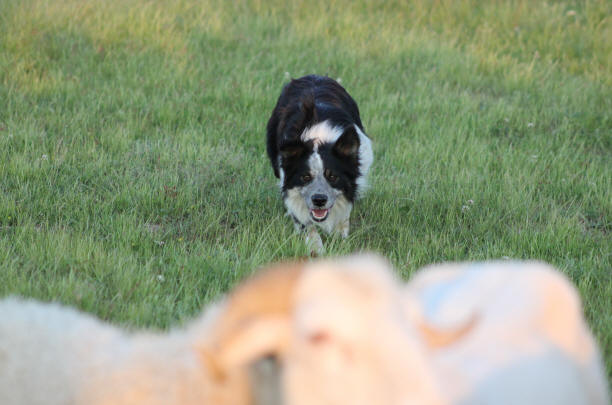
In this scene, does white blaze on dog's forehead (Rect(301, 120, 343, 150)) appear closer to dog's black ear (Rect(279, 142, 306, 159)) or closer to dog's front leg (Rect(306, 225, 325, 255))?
dog's black ear (Rect(279, 142, 306, 159))

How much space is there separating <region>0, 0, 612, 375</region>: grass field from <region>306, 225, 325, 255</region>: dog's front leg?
91 millimetres

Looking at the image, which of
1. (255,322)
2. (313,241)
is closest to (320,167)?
(313,241)

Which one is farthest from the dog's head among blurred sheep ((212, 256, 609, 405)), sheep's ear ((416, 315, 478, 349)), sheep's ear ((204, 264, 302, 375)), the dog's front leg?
sheep's ear ((204, 264, 302, 375))

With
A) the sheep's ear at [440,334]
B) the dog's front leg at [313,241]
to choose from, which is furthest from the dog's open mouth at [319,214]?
the sheep's ear at [440,334]

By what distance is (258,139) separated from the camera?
243 inches

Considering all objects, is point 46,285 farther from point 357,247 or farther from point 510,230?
point 510,230

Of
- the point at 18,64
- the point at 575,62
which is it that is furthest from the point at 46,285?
the point at 575,62

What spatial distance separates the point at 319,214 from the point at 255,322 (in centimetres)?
351

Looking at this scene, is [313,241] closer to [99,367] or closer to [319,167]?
[319,167]

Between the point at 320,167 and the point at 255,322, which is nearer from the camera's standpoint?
the point at 255,322

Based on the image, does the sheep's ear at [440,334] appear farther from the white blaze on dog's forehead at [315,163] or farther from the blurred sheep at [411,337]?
the white blaze on dog's forehead at [315,163]

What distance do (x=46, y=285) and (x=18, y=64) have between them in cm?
402

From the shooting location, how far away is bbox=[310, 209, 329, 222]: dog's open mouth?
514 centimetres

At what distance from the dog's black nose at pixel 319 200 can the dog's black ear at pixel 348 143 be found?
35 centimetres
